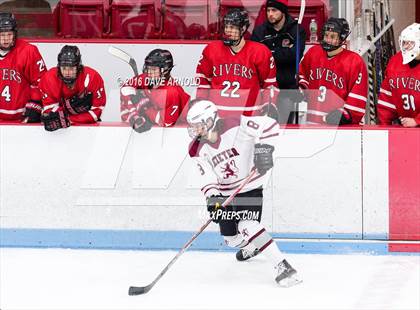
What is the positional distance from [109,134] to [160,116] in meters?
0.29

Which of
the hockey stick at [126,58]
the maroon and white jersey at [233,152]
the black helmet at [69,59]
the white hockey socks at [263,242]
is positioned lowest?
the white hockey socks at [263,242]

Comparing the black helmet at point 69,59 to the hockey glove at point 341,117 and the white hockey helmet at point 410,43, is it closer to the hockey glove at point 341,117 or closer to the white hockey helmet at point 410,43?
the hockey glove at point 341,117

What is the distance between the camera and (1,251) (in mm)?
5426

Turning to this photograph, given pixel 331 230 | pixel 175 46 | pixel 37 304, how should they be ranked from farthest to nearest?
pixel 175 46 < pixel 331 230 < pixel 37 304

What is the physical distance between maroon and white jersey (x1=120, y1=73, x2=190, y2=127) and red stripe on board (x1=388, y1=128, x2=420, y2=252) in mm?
1129

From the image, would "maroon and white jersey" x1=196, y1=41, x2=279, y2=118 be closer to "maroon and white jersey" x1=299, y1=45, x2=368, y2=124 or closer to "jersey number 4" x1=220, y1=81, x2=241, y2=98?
"jersey number 4" x1=220, y1=81, x2=241, y2=98

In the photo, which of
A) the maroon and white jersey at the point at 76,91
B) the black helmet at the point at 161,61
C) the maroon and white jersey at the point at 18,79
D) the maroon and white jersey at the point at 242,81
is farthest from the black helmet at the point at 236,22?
the maroon and white jersey at the point at 18,79

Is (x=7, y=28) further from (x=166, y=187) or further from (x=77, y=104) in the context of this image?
(x=166, y=187)

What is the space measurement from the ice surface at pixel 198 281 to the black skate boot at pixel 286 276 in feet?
0.12

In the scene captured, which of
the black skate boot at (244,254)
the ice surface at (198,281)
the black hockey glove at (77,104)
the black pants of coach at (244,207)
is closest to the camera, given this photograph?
the ice surface at (198,281)

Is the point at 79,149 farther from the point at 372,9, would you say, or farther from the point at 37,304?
the point at 372,9

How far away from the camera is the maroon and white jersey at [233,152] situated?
4.88 metres

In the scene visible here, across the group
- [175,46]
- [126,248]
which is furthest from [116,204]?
[175,46]

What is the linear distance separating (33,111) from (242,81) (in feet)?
3.82
